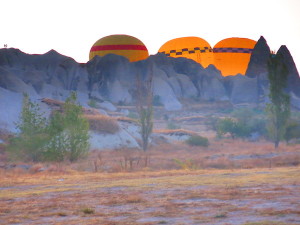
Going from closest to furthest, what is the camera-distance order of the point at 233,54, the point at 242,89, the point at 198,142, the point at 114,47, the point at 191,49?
the point at 198,142 < the point at 114,47 < the point at 242,89 < the point at 233,54 < the point at 191,49

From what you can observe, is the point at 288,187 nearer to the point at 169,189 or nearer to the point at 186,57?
Answer: the point at 169,189

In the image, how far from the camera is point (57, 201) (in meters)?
15.4

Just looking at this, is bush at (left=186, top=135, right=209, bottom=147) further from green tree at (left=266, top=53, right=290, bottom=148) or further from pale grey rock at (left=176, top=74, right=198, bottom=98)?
pale grey rock at (left=176, top=74, right=198, bottom=98)

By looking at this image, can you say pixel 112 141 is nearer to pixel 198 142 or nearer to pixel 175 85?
pixel 198 142

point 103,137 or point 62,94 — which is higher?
point 62,94

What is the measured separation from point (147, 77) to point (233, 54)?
24.8 metres

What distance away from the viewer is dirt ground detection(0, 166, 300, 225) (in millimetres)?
11883

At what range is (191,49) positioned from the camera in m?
135

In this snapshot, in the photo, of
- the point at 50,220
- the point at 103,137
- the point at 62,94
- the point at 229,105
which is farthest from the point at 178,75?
the point at 50,220

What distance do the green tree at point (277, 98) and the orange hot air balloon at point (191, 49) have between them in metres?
84.9

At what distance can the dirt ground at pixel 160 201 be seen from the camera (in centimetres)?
1188

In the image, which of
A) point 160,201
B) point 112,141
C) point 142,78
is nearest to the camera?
point 160,201

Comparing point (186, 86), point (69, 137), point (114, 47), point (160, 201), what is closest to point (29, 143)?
point (69, 137)

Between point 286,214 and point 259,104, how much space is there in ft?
358
